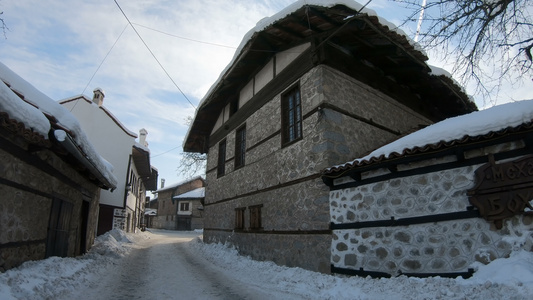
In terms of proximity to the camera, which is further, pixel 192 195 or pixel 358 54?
pixel 192 195

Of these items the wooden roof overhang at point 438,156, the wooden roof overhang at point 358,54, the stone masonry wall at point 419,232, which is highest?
the wooden roof overhang at point 358,54

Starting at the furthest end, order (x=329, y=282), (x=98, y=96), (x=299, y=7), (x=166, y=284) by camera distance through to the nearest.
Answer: (x=98, y=96), (x=299, y=7), (x=166, y=284), (x=329, y=282)

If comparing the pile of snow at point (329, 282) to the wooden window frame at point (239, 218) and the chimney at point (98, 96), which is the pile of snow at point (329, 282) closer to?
the wooden window frame at point (239, 218)

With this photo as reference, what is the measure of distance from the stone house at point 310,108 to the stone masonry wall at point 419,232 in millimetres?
597

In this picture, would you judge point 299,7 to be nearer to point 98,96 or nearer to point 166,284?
point 166,284

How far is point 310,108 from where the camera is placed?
7035 mm

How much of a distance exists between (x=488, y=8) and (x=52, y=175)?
28.8ft

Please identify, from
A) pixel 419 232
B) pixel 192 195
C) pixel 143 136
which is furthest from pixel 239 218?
pixel 192 195

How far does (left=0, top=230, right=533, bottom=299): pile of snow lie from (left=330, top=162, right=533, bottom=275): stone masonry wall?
238mm

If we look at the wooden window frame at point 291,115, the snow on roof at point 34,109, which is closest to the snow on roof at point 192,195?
the wooden window frame at point 291,115

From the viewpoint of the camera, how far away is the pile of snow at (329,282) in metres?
3.52

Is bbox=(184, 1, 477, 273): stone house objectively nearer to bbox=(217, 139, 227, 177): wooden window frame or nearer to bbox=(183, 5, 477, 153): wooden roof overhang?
bbox=(183, 5, 477, 153): wooden roof overhang

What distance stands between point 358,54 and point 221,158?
7080mm

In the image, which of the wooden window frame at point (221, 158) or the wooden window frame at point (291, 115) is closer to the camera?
the wooden window frame at point (291, 115)
